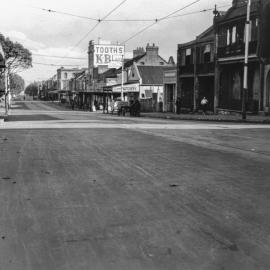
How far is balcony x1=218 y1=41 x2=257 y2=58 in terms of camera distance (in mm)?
38359

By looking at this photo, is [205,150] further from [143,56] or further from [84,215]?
[143,56]

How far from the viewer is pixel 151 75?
69250 mm

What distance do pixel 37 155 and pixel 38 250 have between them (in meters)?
7.60

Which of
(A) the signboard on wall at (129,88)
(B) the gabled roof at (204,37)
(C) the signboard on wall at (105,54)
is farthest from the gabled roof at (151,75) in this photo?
(C) the signboard on wall at (105,54)

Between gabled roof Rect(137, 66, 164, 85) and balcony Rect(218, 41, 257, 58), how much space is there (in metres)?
24.7

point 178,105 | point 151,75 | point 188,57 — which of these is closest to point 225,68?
point 178,105

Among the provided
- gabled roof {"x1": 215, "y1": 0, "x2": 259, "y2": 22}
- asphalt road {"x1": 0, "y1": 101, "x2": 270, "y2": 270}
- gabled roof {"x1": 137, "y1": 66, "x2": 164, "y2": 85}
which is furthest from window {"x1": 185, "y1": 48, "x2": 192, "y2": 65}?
asphalt road {"x1": 0, "y1": 101, "x2": 270, "y2": 270}

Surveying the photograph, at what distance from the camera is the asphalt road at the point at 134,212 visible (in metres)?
4.70

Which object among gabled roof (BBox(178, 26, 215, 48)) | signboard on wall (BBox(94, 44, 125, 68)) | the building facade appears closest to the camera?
the building facade

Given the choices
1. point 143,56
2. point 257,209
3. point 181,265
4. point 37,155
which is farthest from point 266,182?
point 143,56

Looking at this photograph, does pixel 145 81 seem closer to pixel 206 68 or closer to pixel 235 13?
pixel 206 68

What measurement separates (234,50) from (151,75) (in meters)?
28.4

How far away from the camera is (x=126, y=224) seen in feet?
19.1

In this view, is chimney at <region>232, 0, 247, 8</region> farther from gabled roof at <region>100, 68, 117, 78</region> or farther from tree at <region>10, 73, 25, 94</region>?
tree at <region>10, 73, 25, 94</region>
